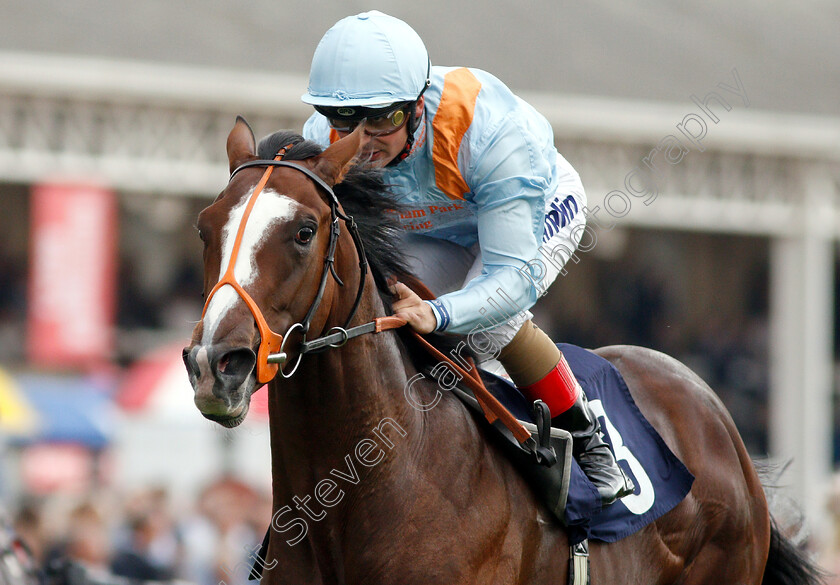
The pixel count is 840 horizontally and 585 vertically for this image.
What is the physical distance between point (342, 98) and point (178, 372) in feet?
27.0

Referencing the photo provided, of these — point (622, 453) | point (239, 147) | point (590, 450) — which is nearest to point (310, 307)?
point (239, 147)

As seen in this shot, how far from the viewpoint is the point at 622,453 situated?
12.4ft

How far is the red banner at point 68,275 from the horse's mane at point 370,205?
8.48 meters

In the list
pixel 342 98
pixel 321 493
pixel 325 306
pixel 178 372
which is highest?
pixel 342 98

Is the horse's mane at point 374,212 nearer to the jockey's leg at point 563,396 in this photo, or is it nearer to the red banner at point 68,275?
the jockey's leg at point 563,396

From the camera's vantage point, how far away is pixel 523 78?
12477 mm

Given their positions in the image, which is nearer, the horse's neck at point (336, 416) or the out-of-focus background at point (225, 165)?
the horse's neck at point (336, 416)

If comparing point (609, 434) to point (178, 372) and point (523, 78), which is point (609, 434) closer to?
point (178, 372)

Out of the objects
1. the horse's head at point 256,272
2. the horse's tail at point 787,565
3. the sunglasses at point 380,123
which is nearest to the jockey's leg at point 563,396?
the sunglasses at point 380,123

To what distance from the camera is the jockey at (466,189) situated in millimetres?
3066

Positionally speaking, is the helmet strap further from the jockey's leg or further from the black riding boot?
the black riding boot

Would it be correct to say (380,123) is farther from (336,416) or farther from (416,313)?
(336,416)

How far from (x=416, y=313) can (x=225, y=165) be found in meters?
8.44

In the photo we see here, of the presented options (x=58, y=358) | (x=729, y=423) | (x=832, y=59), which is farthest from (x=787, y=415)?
(x=729, y=423)
